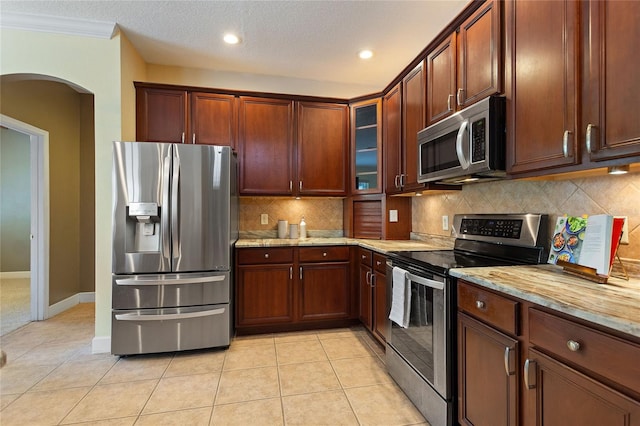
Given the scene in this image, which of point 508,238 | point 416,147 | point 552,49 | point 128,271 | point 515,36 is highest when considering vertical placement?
point 515,36

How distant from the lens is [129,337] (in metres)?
2.52

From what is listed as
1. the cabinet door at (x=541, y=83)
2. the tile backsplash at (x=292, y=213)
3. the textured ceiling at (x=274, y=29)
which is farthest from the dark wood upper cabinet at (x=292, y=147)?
the cabinet door at (x=541, y=83)

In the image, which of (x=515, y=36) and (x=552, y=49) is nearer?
(x=552, y=49)

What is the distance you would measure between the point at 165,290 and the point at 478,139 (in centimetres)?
258

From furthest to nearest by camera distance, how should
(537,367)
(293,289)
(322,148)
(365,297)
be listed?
1. (322,148)
2. (293,289)
3. (365,297)
4. (537,367)

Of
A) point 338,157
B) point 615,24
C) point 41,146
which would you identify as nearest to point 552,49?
point 615,24

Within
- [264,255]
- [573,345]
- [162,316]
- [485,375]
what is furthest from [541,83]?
[162,316]

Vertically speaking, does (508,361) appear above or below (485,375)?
above

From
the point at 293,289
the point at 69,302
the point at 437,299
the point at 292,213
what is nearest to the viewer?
the point at 437,299

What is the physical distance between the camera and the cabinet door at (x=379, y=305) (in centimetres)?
253

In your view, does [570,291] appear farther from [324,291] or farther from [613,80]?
[324,291]

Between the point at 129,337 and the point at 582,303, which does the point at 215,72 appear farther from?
the point at 582,303

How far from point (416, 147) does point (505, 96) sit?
0.92 m

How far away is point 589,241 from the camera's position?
1341 millimetres
